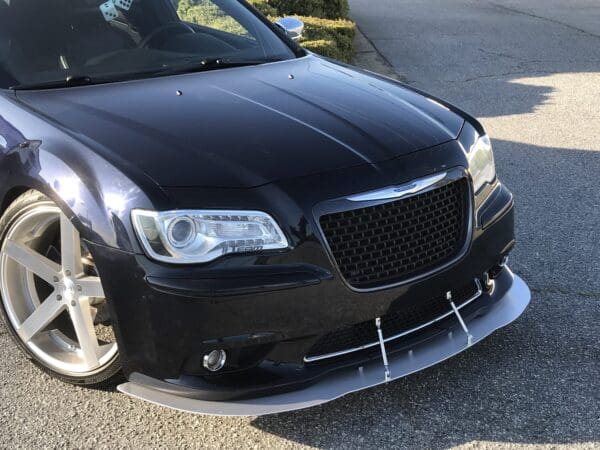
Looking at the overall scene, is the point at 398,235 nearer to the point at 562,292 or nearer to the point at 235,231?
the point at 235,231

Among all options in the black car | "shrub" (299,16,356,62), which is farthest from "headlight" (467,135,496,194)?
"shrub" (299,16,356,62)

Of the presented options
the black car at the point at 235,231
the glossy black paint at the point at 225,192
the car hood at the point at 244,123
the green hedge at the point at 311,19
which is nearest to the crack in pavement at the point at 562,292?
the black car at the point at 235,231

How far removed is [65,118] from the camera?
9.59ft

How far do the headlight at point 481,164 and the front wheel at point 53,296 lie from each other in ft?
5.05

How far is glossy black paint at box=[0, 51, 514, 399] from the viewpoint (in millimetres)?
2506

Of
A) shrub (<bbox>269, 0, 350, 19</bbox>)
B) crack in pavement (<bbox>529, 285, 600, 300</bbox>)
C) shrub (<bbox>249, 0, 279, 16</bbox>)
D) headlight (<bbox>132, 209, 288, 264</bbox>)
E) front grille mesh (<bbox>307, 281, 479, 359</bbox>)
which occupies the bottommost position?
shrub (<bbox>269, 0, 350, 19</bbox>)

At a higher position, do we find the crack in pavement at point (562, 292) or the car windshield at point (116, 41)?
the car windshield at point (116, 41)

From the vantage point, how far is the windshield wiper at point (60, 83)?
3252 mm

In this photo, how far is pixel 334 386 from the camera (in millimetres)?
2695

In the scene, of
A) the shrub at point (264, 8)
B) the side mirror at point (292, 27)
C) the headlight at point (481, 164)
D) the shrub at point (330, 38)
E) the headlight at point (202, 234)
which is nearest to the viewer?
the headlight at point (202, 234)

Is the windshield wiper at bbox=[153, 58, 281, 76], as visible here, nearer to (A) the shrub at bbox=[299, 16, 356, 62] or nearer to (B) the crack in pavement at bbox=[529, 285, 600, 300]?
(B) the crack in pavement at bbox=[529, 285, 600, 300]

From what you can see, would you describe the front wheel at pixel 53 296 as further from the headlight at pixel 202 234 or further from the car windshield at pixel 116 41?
the car windshield at pixel 116 41

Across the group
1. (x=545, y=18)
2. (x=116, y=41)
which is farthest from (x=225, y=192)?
(x=545, y=18)

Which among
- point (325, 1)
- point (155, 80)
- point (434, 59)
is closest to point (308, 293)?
point (155, 80)
